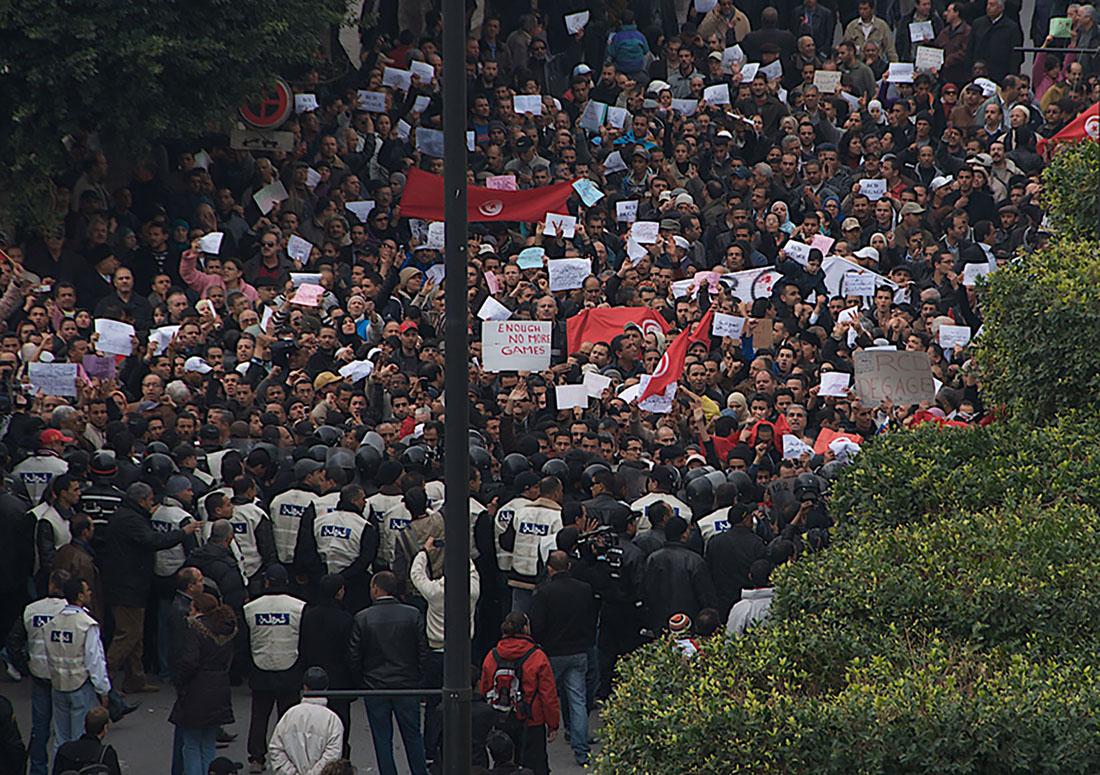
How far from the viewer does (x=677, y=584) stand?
13195 millimetres

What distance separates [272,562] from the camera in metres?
13.8

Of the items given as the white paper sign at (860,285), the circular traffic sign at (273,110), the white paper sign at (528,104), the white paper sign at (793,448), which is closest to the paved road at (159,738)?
the white paper sign at (793,448)

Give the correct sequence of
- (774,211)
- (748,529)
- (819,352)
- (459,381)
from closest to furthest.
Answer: (459,381)
(748,529)
(819,352)
(774,211)

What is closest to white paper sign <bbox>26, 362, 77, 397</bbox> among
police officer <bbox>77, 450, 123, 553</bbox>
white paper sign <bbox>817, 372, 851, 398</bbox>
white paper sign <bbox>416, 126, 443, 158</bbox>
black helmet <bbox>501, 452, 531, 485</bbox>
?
police officer <bbox>77, 450, 123, 553</bbox>

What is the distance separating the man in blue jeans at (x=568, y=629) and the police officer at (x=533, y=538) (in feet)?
1.72

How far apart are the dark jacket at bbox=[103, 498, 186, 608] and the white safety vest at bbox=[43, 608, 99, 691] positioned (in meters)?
1.33

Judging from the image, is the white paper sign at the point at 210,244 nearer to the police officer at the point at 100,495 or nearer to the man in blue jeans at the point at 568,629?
the police officer at the point at 100,495

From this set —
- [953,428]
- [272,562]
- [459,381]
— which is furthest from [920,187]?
[459,381]

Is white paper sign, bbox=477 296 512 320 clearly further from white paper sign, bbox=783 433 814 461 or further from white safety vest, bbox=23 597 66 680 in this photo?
white safety vest, bbox=23 597 66 680

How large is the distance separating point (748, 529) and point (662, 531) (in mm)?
625

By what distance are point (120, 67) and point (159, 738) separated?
7915mm

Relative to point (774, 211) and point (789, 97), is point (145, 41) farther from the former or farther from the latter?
point (789, 97)

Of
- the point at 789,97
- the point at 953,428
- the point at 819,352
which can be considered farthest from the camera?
the point at 789,97

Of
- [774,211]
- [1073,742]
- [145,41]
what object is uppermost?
[145,41]
